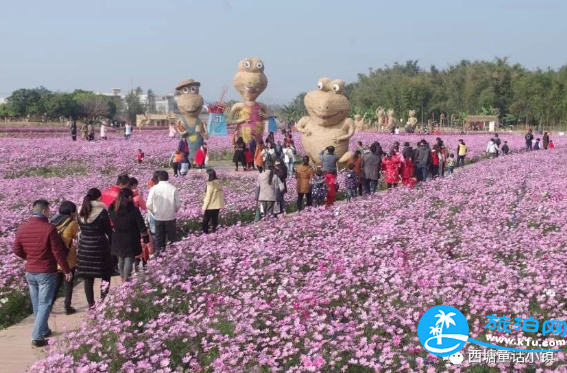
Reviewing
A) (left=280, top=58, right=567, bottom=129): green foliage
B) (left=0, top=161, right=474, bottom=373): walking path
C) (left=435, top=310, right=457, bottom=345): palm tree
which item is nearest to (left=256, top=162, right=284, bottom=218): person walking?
(left=0, top=161, right=474, bottom=373): walking path

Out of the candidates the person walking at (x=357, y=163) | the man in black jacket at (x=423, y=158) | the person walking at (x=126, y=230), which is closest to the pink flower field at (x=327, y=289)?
the person walking at (x=126, y=230)

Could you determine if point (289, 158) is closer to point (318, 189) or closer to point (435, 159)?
point (435, 159)

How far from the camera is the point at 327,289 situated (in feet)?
21.5

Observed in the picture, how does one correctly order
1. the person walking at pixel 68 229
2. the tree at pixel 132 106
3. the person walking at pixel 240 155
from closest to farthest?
the person walking at pixel 68 229, the person walking at pixel 240 155, the tree at pixel 132 106

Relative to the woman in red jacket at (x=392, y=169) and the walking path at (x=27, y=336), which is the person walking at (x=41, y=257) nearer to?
the walking path at (x=27, y=336)

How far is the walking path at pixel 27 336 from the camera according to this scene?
6.05 metres

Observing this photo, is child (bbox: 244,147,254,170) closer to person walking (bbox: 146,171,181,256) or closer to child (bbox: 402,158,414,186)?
child (bbox: 402,158,414,186)

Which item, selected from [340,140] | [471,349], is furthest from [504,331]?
[340,140]

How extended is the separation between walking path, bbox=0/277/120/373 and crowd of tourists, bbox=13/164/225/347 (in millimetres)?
129

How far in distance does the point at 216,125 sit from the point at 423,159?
2418 centimetres

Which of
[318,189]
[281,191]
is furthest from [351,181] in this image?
[281,191]

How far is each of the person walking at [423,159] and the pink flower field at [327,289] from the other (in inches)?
189

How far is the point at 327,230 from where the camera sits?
978cm

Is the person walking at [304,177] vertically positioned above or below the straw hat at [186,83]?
below
